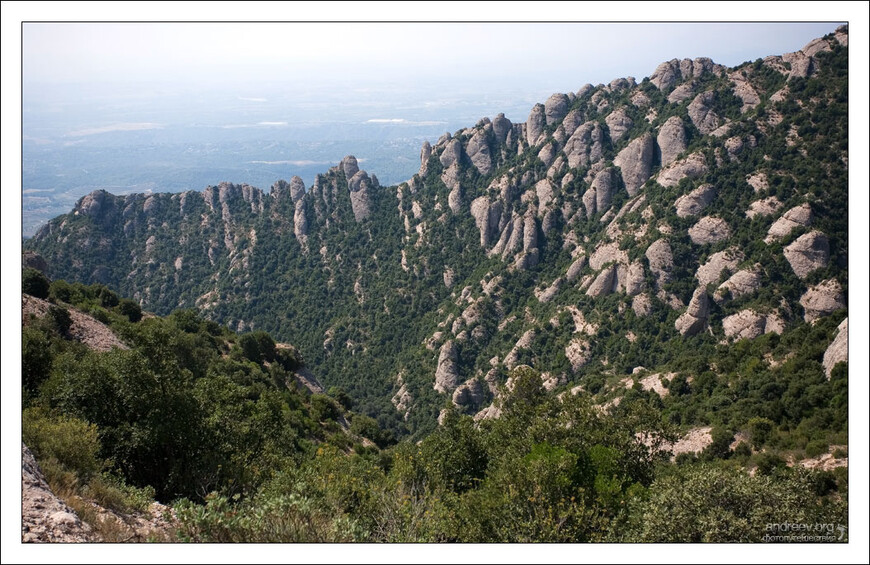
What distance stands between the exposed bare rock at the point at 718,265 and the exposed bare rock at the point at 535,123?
3987 cm

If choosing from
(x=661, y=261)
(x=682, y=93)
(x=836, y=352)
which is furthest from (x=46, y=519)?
(x=682, y=93)

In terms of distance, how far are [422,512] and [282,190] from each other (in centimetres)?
9477

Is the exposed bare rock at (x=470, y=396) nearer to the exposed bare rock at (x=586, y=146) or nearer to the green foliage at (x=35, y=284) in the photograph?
the exposed bare rock at (x=586, y=146)

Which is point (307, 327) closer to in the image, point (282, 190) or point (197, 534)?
point (282, 190)

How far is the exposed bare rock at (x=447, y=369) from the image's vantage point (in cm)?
6172

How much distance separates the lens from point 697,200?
5497cm

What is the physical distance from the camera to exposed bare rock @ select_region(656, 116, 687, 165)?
2542 inches

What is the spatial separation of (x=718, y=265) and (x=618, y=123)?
31579mm

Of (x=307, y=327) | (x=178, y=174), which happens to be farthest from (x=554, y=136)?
(x=178, y=174)

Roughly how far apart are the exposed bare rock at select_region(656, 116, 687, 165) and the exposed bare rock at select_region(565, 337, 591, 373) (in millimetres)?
26716

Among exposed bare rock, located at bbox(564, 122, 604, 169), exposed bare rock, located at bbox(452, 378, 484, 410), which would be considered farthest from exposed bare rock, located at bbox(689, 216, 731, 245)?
exposed bare rock, located at bbox(452, 378, 484, 410)

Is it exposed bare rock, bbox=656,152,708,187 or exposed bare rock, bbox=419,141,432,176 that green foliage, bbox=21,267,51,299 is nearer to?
exposed bare rock, bbox=656,152,708,187

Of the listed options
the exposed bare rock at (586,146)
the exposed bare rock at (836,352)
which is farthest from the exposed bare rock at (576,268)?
the exposed bare rock at (836,352)

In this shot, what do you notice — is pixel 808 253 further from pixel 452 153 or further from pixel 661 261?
pixel 452 153
